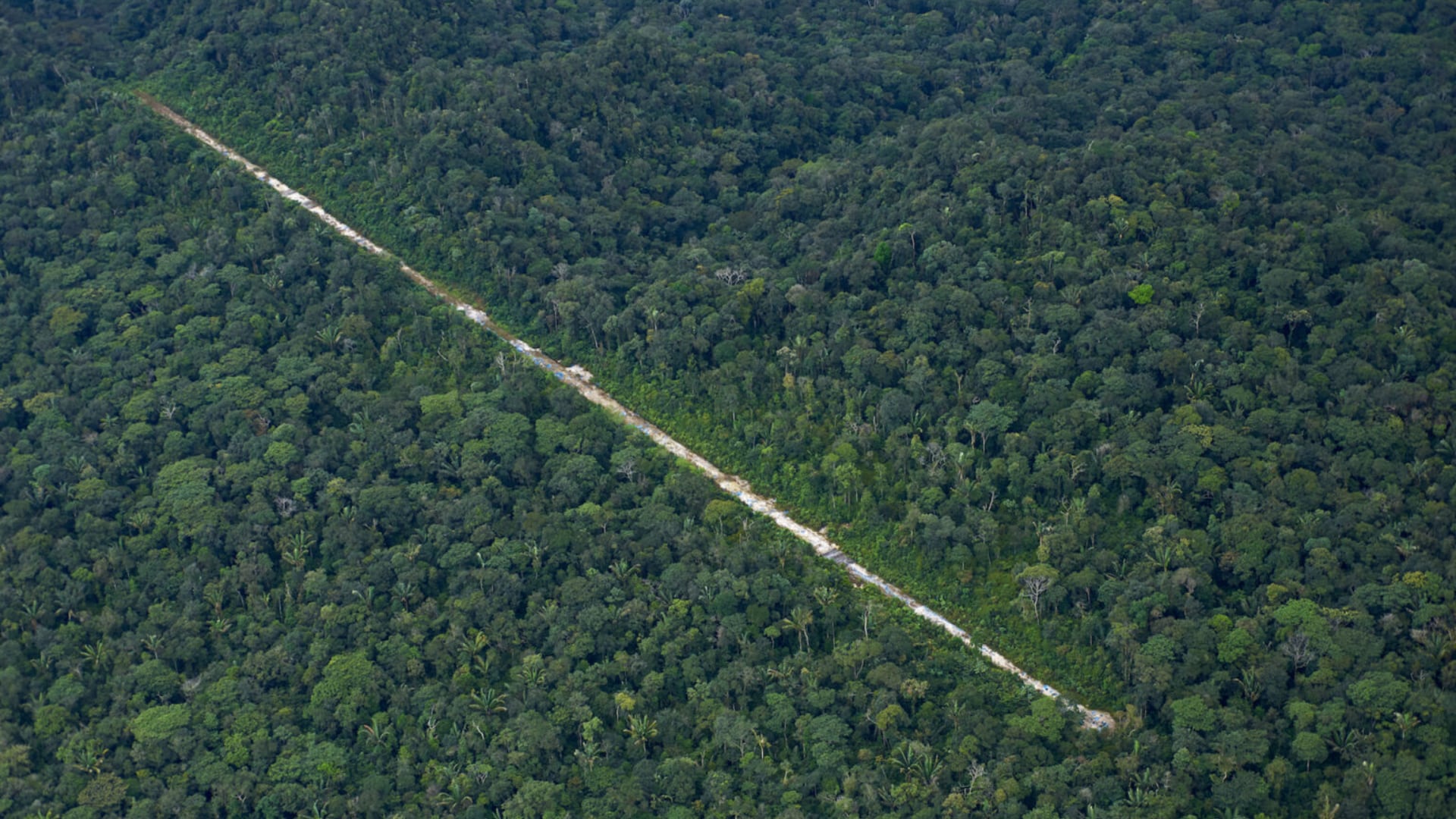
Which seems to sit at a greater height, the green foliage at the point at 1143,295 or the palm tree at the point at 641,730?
the green foliage at the point at 1143,295

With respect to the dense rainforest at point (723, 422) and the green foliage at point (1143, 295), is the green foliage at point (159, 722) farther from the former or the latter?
the green foliage at point (1143, 295)

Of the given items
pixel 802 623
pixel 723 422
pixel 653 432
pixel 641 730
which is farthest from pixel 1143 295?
pixel 641 730

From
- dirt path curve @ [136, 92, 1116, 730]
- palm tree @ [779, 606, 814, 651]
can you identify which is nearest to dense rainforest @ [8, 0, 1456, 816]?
palm tree @ [779, 606, 814, 651]

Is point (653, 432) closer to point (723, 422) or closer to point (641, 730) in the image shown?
point (723, 422)

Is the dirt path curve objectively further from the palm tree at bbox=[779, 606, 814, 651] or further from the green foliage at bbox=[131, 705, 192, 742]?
the green foliage at bbox=[131, 705, 192, 742]

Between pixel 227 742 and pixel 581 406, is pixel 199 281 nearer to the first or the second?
pixel 581 406

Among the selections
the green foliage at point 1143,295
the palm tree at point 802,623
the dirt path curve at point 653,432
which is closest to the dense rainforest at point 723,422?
the green foliage at point 1143,295

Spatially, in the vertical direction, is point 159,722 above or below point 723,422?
below
